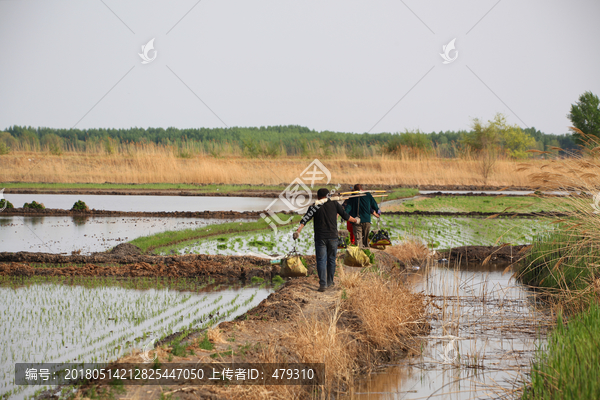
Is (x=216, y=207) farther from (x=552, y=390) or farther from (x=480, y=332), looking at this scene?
(x=552, y=390)

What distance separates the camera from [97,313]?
29.7 feet

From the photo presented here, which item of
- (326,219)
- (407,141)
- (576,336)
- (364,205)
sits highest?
(407,141)

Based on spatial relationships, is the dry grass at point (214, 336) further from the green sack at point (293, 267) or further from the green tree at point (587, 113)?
the green tree at point (587, 113)

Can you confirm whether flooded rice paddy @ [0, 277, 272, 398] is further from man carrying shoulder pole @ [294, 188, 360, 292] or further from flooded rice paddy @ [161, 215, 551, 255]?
flooded rice paddy @ [161, 215, 551, 255]

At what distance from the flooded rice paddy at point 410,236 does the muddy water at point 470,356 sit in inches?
180

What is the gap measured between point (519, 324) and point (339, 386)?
157 inches

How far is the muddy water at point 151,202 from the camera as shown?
88.0 ft

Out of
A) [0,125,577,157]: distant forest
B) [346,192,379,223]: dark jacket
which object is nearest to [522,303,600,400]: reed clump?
[346,192,379,223]: dark jacket

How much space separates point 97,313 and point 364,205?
6.92m

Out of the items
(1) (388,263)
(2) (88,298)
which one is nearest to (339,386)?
(2) (88,298)

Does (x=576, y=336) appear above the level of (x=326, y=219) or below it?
below

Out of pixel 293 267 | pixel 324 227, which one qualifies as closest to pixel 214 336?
pixel 324 227

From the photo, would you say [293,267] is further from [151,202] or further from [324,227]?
[151,202]

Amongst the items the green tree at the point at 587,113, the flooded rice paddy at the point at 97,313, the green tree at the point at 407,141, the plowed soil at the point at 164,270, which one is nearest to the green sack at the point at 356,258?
the flooded rice paddy at the point at 97,313
